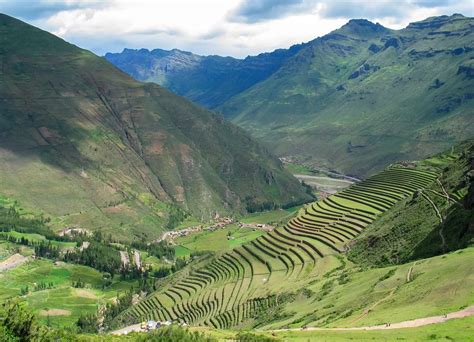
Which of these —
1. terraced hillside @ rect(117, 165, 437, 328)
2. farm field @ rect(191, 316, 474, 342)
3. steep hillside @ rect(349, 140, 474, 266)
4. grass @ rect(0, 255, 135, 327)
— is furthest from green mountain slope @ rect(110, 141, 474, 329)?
grass @ rect(0, 255, 135, 327)

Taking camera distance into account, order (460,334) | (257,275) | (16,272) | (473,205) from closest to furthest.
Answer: (460,334), (473,205), (257,275), (16,272)

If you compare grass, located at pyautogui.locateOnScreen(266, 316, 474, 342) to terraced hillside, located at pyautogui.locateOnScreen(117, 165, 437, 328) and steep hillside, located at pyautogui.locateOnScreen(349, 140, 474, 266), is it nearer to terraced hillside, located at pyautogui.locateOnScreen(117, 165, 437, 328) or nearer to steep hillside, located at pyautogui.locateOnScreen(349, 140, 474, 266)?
steep hillside, located at pyautogui.locateOnScreen(349, 140, 474, 266)

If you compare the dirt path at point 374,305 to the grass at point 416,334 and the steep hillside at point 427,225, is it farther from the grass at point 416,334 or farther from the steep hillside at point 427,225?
the steep hillside at point 427,225

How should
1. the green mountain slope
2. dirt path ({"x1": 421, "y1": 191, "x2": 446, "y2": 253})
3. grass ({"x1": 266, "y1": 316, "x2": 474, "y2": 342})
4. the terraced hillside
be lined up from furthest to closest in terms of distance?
the terraced hillside
dirt path ({"x1": 421, "y1": 191, "x2": 446, "y2": 253})
the green mountain slope
grass ({"x1": 266, "y1": 316, "x2": 474, "y2": 342})

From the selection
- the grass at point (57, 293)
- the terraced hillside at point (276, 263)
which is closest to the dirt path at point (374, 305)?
the terraced hillside at point (276, 263)

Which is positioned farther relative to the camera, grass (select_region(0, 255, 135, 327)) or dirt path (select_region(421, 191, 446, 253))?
grass (select_region(0, 255, 135, 327))

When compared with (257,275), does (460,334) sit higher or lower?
higher

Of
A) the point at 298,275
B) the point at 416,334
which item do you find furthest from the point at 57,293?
the point at 416,334

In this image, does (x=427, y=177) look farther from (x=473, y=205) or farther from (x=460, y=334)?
(x=460, y=334)

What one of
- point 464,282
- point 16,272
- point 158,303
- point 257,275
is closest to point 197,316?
point 257,275
